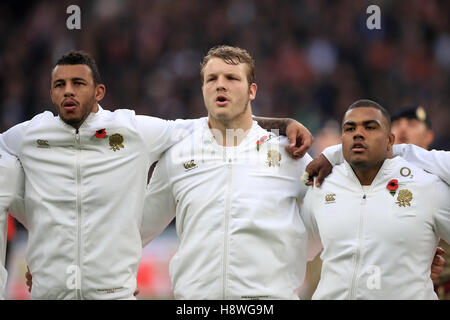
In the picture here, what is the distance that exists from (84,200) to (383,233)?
6.29 feet

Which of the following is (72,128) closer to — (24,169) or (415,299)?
(24,169)

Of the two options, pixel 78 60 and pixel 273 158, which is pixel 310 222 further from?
pixel 78 60

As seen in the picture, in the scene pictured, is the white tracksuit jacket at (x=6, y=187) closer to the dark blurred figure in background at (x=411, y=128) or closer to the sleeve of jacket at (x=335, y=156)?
the sleeve of jacket at (x=335, y=156)

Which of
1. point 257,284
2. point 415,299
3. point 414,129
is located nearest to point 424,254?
point 415,299

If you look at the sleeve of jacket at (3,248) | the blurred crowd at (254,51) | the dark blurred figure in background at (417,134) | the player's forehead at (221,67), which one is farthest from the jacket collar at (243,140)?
the blurred crowd at (254,51)

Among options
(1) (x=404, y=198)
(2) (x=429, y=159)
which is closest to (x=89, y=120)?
(1) (x=404, y=198)

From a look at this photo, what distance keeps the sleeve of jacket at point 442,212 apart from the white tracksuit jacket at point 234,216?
88cm

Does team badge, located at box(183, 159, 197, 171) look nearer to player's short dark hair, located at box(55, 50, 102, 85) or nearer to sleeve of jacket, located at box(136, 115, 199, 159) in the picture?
sleeve of jacket, located at box(136, 115, 199, 159)

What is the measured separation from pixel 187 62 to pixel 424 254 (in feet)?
24.9

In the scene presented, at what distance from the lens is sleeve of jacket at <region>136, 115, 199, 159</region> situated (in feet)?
17.4

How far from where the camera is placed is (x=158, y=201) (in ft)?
17.8

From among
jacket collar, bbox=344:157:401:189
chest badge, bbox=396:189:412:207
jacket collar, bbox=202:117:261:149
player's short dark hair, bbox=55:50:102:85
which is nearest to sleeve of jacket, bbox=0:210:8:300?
player's short dark hair, bbox=55:50:102:85

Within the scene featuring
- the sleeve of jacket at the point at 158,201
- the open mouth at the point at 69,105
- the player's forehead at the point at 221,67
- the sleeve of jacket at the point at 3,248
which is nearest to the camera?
the sleeve of jacket at the point at 3,248

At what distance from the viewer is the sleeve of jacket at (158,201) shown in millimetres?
5391
